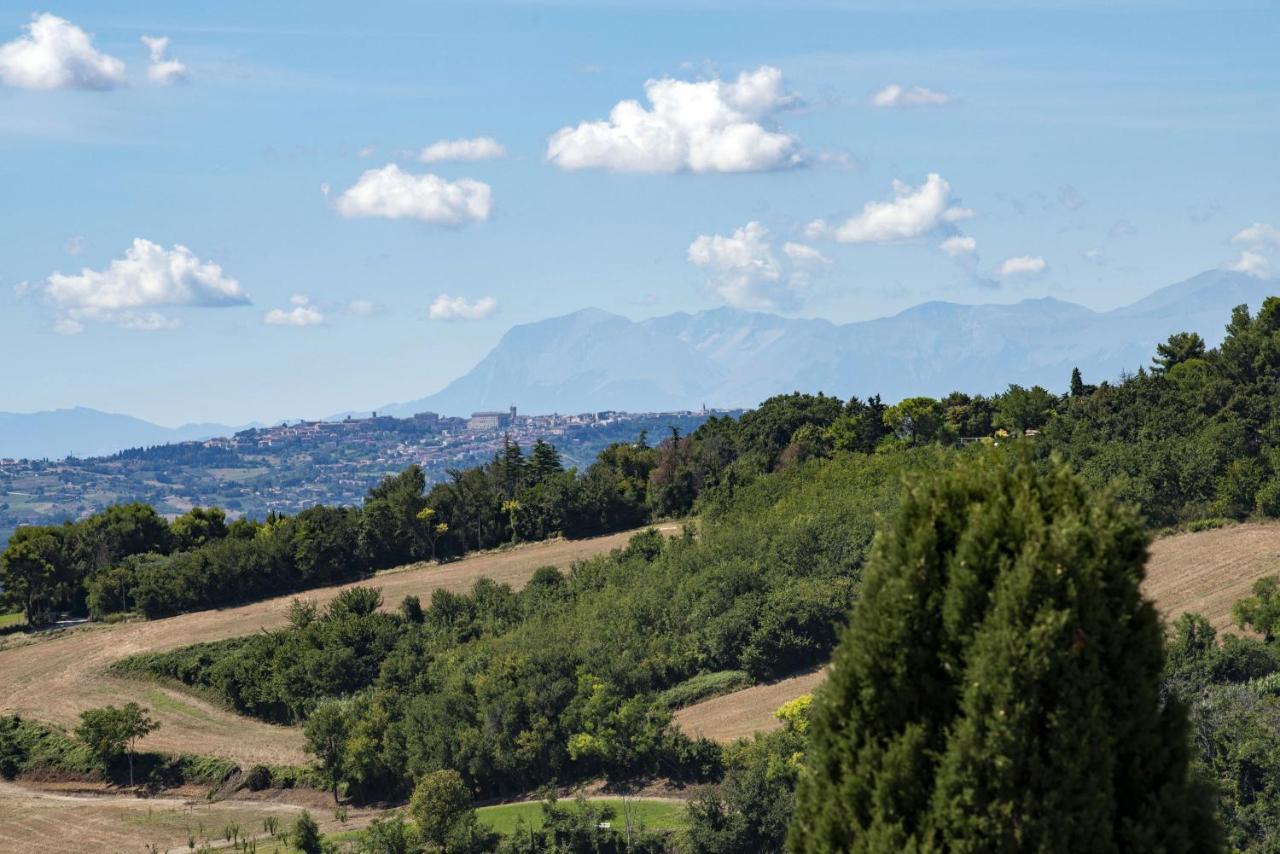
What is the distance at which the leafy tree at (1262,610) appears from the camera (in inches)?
2272

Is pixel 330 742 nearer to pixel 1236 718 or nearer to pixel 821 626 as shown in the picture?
pixel 821 626

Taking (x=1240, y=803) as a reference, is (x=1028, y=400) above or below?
above

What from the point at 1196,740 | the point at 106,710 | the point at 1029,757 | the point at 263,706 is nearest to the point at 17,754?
the point at 106,710

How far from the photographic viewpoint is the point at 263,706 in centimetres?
7350

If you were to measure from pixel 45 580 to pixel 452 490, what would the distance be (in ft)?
88.0

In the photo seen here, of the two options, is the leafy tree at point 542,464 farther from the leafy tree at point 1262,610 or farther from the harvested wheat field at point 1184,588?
the leafy tree at point 1262,610

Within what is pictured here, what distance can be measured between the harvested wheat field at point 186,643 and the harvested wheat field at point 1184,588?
67.4 feet

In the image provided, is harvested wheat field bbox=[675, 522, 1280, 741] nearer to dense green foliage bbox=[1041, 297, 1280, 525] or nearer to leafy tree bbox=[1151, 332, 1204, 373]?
dense green foliage bbox=[1041, 297, 1280, 525]

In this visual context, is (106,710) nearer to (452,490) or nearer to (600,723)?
(600,723)

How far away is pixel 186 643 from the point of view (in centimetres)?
8050

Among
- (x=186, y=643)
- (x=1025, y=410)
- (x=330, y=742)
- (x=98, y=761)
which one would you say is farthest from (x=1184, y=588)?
(x=186, y=643)

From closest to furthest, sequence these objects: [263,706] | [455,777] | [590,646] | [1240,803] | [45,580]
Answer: [1240,803] → [455,777] → [590,646] → [263,706] → [45,580]

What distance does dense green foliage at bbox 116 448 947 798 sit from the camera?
192 ft

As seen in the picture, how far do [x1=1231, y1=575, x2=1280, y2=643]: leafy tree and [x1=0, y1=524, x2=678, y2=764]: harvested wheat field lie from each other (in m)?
38.3
